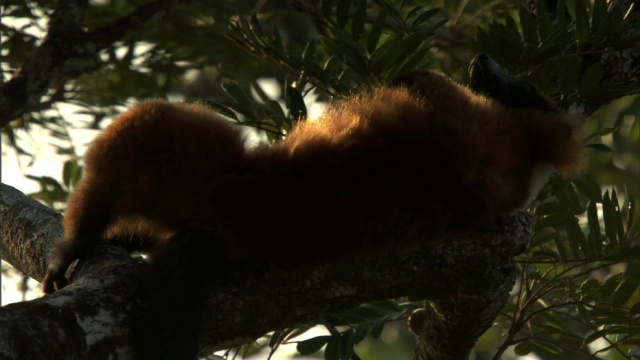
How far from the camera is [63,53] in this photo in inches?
179

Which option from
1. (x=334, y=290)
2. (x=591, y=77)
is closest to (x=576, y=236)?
(x=591, y=77)

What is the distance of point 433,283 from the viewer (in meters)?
3.04

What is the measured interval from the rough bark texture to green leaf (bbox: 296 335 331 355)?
568 mm

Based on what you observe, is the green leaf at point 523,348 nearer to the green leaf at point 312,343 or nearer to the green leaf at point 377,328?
the green leaf at point 377,328

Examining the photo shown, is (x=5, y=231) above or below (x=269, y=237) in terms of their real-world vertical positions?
below

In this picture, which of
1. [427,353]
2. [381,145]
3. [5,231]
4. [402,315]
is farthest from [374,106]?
[5,231]

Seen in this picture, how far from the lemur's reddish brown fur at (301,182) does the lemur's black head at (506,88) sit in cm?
27

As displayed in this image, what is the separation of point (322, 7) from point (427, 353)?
5.06ft

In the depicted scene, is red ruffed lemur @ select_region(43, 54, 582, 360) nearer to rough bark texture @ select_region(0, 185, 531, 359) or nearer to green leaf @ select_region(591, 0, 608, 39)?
rough bark texture @ select_region(0, 185, 531, 359)

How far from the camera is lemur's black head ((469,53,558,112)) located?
3406 millimetres

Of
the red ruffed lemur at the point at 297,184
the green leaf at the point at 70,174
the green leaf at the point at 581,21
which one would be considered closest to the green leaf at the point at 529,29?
the green leaf at the point at 581,21

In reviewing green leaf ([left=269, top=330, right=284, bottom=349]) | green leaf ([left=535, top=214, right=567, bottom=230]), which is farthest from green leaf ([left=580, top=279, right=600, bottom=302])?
green leaf ([left=269, top=330, right=284, bottom=349])

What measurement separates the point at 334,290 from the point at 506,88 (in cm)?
109

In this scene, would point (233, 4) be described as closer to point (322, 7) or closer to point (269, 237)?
point (322, 7)
